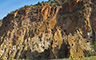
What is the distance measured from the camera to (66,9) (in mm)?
24766

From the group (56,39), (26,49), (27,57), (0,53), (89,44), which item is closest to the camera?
(89,44)

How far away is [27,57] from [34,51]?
139 cm

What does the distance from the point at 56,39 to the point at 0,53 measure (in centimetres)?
1439

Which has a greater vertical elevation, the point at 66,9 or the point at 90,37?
the point at 66,9

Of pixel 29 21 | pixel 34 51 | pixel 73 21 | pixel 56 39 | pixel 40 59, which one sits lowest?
pixel 40 59

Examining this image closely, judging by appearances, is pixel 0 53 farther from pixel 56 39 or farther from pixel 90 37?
pixel 90 37

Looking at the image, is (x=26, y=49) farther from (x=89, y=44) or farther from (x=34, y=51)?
(x=89, y=44)

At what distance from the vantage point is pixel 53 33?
2384cm

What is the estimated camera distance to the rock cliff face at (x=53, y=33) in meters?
17.1

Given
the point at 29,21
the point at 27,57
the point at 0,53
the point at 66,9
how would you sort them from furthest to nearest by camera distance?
the point at 29,21 < the point at 0,53 < the point at 66,9 < the point at 27,57

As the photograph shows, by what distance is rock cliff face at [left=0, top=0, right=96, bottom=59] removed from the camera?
17.1 m

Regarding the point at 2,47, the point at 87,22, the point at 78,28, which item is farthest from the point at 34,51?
the point at 2,47

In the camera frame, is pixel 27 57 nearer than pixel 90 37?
No

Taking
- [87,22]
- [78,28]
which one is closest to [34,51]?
[78,28]
